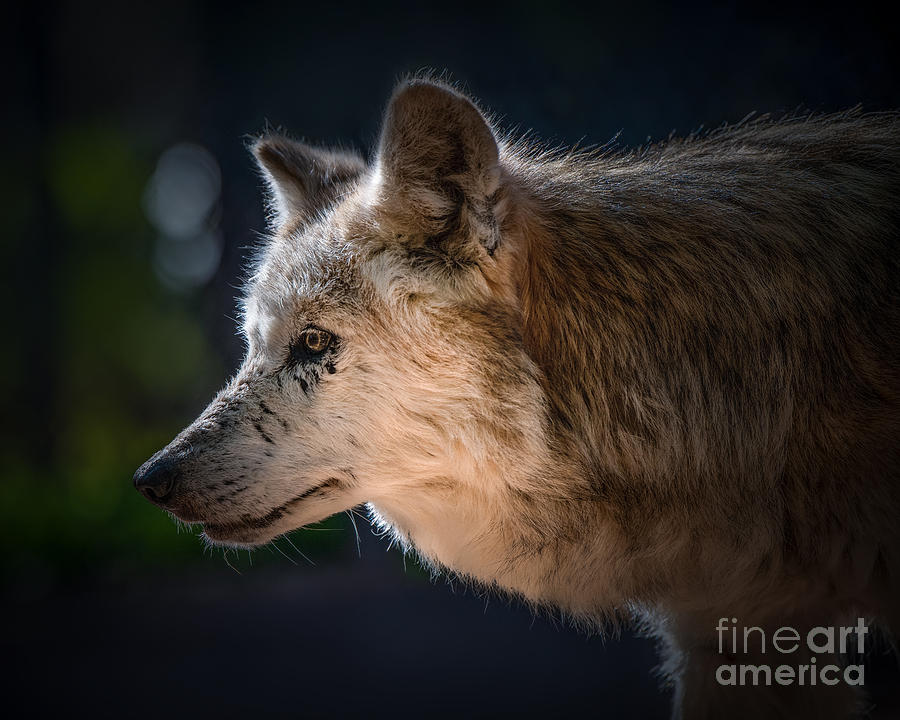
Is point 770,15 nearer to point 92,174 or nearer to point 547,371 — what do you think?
point 547,371

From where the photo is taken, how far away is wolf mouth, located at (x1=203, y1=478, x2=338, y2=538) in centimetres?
158

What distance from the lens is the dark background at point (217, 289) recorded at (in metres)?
3.27

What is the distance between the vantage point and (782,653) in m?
1.79

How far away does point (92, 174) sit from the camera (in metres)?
5.21

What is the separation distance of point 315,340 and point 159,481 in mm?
430

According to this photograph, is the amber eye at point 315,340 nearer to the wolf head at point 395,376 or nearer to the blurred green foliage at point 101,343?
the wolf head at point 395,376

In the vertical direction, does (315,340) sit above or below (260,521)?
above

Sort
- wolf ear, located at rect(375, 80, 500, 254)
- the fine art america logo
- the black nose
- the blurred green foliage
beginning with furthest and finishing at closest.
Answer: the blurred green foliage < the fine art america logo < the black nose < wolf ear, located at rect(375, 80, 500, 254)

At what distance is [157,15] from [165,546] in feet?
11.0

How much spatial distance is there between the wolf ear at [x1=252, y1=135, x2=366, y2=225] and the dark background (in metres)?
0.99

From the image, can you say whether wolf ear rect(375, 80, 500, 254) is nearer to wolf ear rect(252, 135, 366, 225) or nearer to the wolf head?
the wolf head

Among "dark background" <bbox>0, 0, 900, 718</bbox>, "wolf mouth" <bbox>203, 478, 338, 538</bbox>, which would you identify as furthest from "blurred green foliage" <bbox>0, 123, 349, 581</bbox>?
"wolf mouth" <bbox>203, 478, 338, 538</bbox>

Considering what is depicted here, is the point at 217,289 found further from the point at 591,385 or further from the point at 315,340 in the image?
the point at 591,385

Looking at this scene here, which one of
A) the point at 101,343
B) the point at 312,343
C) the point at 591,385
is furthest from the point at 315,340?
the point at 101,343
